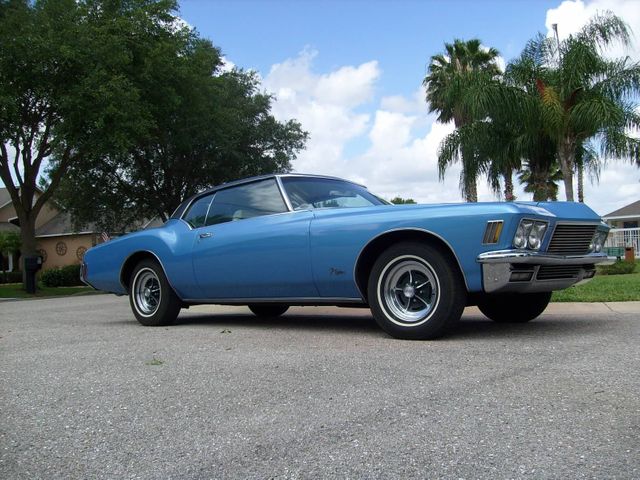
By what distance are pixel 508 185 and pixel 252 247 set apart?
51.5 feet

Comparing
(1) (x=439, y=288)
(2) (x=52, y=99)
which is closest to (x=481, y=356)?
(1) (x=439, y=288)

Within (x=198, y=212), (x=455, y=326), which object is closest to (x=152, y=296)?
(x=198, y=212)

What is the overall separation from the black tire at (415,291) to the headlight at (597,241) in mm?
1456

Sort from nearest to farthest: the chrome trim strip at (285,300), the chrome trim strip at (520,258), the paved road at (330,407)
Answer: the paved road at (330,407), the chrome trim strip at (520,258), the chrome trim strip at (285,300)

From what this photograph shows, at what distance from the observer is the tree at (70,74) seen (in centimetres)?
1767

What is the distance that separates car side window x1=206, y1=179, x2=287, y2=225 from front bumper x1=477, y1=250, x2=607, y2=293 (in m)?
2.21

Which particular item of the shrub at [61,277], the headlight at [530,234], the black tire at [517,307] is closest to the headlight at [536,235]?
the headlight at [530,234]

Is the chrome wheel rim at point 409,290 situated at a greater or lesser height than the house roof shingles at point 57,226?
lesser

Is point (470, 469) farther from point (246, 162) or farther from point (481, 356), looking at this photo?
point (246, 162)

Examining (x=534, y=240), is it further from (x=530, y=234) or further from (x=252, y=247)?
(x=252, y=247)

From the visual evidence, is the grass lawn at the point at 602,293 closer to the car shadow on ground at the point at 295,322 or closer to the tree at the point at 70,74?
the car shadow on ground at the point at 295,322

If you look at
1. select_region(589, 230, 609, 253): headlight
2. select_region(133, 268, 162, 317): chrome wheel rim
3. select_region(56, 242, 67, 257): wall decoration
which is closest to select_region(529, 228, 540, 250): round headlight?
select_region(589, 230, 609, 253): headlight

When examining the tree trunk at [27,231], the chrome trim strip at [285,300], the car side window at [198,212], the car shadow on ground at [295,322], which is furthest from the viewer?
the tree trunk at [27,231]

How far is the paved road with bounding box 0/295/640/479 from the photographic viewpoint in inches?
97.8
